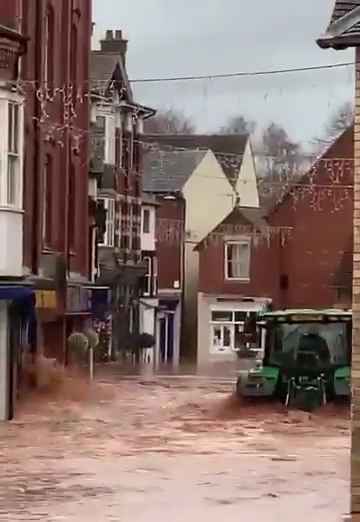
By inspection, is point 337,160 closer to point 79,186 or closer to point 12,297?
point 79,186

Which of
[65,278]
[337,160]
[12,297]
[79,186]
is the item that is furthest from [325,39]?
[337,160]

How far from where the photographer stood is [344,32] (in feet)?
41.7

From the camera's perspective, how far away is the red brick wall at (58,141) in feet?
107

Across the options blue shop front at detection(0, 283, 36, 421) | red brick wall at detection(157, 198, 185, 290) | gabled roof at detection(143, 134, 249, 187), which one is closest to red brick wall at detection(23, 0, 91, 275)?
blue shop front at detection(0, 283, 36, 421)

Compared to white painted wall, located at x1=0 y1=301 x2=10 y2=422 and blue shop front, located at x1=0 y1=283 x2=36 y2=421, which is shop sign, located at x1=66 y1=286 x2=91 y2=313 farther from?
white painted wall, located at x1=0 y1=301 x2=10 y2=422

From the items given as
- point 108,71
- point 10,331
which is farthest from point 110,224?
point 10,331

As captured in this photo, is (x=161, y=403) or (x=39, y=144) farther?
(x=161, y=403)

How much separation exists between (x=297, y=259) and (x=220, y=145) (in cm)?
1685

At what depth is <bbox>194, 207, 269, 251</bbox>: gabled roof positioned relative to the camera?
214ft

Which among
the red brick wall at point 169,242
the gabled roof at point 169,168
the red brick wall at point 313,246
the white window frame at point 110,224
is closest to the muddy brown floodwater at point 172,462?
the white window frame at point 110,224

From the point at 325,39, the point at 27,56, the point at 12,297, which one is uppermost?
the point at 27,56

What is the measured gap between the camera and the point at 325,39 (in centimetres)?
1273

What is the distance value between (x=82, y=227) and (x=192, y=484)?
23410mm

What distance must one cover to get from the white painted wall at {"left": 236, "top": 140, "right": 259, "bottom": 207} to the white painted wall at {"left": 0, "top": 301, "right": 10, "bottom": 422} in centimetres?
4761
